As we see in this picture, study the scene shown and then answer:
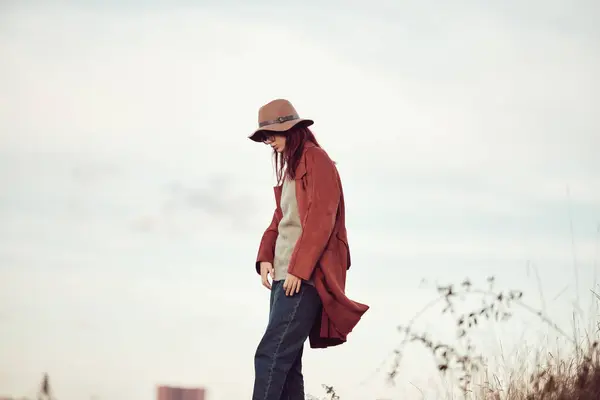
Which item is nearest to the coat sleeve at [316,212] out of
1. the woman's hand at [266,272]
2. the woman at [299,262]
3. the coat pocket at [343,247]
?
the woman at [299,262]

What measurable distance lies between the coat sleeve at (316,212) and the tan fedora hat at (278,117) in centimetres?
19

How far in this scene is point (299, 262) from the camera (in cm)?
434

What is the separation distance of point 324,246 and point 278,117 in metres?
0.79

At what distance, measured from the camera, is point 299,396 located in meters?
4.62

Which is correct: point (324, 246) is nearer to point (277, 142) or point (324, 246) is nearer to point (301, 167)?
point (301, 167)

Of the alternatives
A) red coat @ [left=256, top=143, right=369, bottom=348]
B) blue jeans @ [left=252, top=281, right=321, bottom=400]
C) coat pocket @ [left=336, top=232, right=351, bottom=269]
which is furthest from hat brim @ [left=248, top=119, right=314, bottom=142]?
blue jeans @ [left=252, top=281, right=321, bottom=400]

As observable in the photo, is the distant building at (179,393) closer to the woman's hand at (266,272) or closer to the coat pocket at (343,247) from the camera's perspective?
the woman's hand at (266,272)

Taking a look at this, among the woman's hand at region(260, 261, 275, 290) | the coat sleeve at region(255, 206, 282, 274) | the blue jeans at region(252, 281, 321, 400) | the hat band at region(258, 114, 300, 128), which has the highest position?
the hat band at region(258, 114, 300, 128)

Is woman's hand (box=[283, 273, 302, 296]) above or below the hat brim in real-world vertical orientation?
below

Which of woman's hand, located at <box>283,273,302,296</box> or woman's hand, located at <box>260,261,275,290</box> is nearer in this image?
woman's hand, located at <box>283,273,302,296</box>

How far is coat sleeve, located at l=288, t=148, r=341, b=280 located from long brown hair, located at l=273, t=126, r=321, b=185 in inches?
3.1

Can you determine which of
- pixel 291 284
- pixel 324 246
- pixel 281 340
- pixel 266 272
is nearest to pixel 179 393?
pixel 266 272

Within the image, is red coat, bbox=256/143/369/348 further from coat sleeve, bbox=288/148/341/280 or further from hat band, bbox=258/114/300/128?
hat band, bbox=258/114/300/128

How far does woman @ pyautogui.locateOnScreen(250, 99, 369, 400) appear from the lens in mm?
4383
